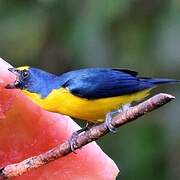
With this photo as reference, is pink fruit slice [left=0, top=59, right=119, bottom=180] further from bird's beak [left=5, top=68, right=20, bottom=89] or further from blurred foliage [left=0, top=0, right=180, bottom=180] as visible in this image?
blurred foliage [left=0, top=0, right=180, bottom=180]

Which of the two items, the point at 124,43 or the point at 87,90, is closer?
the point at 87,90

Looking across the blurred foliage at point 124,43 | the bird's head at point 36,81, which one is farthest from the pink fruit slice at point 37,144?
the blurred foliage at point 124,43

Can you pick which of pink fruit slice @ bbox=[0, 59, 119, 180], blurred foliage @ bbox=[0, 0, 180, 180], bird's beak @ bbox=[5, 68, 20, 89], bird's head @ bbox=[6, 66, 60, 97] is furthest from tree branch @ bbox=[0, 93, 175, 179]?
blurred foliage @ bbox=[0, 0, 180, 180]

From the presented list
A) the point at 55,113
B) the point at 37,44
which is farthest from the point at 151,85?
the point at 37,44

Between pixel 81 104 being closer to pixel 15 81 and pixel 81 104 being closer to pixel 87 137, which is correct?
pixel 15 81

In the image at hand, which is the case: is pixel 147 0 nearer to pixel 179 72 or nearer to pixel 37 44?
pixel 179 72

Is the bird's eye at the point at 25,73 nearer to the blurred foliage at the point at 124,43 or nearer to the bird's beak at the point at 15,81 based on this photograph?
the bird's beak at the point at 15,81

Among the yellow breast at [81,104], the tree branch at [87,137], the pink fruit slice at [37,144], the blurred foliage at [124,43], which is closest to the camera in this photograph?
the tree branch at [87,137]

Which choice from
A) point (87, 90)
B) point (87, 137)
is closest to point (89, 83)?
point (87, 90)
